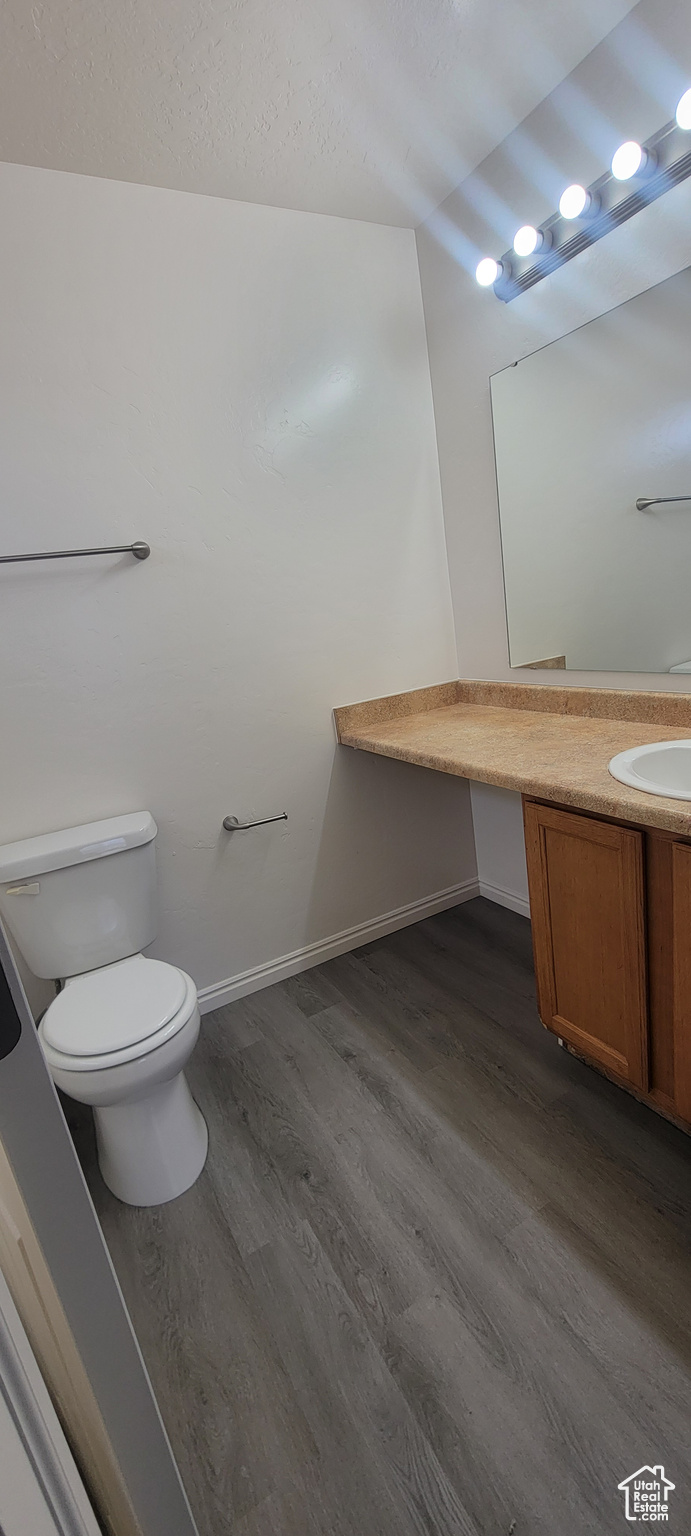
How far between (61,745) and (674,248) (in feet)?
6.09

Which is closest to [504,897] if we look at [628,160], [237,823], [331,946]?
[331,946]

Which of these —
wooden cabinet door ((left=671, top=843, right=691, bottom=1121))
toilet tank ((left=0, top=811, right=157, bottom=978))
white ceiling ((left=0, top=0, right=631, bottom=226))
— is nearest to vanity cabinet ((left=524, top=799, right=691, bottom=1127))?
wooden cabinet door ((left=671, top=843, right=691, bottom=1121))

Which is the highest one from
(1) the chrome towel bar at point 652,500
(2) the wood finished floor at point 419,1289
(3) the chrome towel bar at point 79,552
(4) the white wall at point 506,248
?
(4) the white wall at point 506,248

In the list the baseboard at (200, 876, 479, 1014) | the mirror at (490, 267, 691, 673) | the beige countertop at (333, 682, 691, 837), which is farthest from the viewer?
the baseboard at (200, 876, 479, 1014)

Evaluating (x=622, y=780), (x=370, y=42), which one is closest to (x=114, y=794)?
(x=622, y=780)

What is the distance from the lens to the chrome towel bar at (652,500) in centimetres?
163

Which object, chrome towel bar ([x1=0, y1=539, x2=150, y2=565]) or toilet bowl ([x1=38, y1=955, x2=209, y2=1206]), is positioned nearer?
toilet bowl ([x1=38, y1=955, x2=209, y2=1206])

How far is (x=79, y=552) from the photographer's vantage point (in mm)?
1750

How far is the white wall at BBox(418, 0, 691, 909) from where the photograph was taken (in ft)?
4.81

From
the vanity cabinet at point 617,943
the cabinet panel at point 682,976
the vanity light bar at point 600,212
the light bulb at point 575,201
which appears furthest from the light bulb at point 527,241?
the cabinet panel at point 682,976

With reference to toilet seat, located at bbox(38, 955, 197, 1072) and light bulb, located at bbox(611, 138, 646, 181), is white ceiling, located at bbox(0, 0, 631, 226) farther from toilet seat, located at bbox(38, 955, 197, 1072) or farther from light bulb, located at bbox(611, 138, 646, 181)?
toilet seat, located at bbox(38, 955, 197, 1072)

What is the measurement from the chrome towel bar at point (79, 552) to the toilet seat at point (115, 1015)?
40.6 inches

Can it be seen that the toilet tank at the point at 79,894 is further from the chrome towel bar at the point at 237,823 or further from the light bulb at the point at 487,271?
the light bulb at the point at 487,271

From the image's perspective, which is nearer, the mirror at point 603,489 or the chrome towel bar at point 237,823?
the mirror at point 603,489
